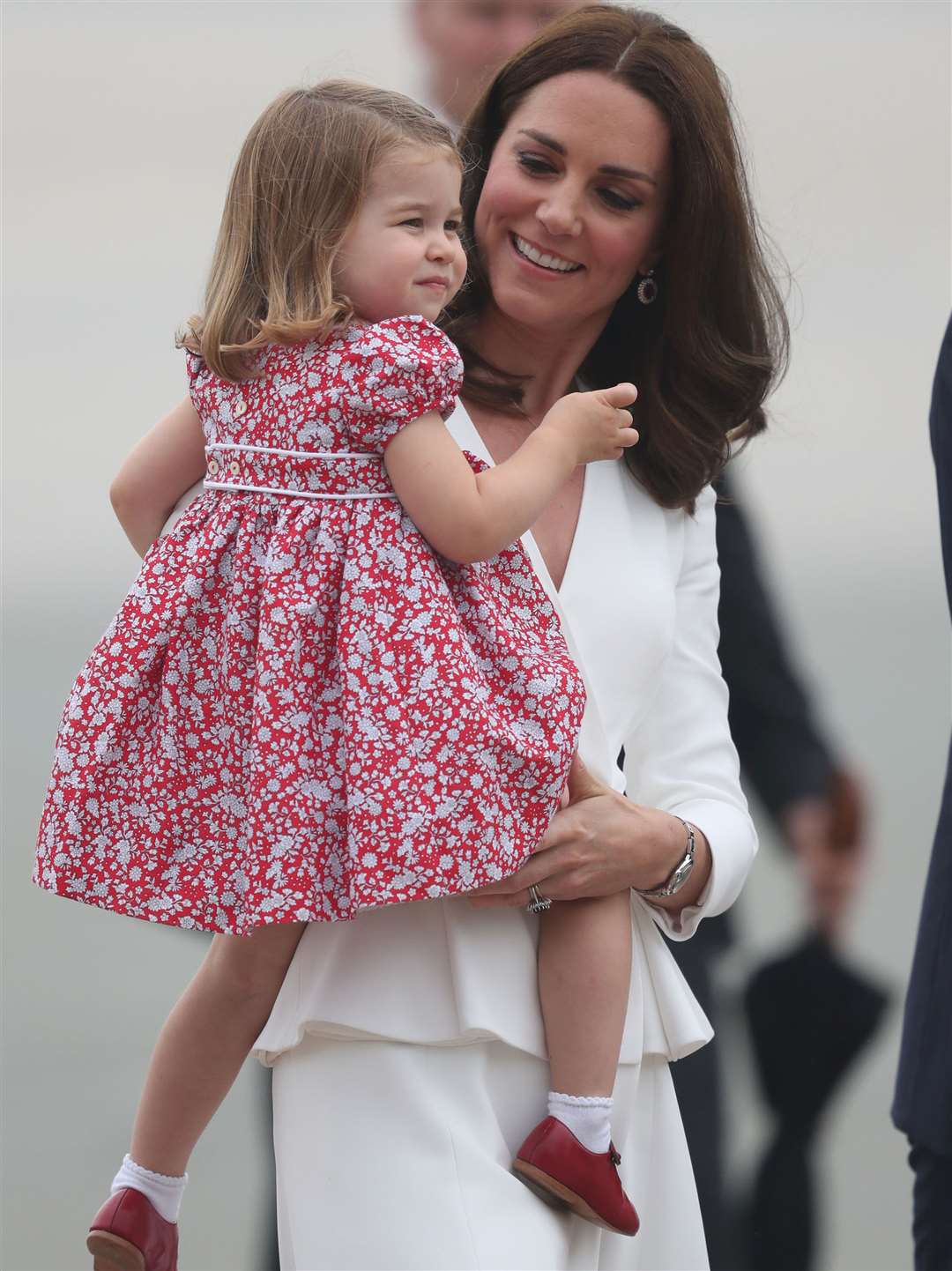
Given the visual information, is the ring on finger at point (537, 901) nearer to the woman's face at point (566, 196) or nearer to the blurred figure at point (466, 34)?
the woman's face at point (566, 196)

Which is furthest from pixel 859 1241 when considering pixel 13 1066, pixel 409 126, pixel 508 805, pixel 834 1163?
pixel 409 126

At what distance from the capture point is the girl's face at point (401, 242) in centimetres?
201

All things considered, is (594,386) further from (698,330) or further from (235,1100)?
(235,1100)

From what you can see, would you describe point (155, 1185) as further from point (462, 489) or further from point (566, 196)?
point (566, 196)

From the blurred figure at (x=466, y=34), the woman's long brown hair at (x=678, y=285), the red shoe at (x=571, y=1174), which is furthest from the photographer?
the blurred figure at (x=466, y=34)

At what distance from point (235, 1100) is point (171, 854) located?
18.3 feet

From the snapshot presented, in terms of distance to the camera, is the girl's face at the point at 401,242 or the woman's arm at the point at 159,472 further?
the woman's arm at the point at 159,472

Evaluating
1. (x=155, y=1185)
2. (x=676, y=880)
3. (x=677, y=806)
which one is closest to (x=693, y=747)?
(x=677, y=806)

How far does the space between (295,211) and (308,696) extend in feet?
1.73

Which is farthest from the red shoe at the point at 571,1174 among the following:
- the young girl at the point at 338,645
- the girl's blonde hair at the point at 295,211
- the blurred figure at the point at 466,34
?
the blurred figure at the point at 466,34

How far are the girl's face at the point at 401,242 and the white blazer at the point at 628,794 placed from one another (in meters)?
0.29

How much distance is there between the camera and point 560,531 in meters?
2.43

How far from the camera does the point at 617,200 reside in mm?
2463

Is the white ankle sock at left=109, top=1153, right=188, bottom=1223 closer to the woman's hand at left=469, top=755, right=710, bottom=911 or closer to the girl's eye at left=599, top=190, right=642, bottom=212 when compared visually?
the woman's hand at left=469, top=755, right=710, bottom=911
